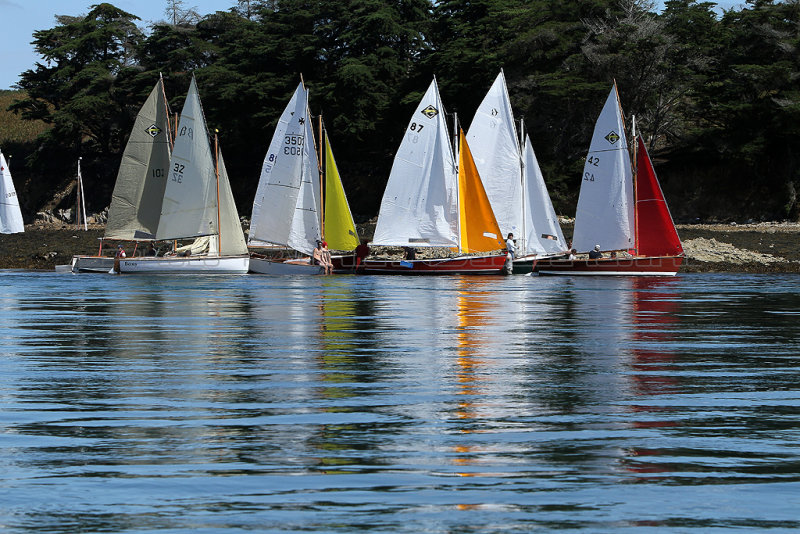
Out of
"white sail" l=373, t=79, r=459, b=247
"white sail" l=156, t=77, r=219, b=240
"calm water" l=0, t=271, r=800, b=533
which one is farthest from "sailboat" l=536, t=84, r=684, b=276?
"calm water" l=0, t=271, r=800, b=533

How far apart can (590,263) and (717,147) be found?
21415mm

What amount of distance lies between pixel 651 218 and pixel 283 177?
1837 cm

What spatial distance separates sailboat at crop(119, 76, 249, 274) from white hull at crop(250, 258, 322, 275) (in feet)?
2.19

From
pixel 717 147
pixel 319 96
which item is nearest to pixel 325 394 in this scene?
pixel 717 147

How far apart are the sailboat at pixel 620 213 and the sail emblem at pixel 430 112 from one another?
7.63 metres

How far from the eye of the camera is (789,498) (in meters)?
8.80

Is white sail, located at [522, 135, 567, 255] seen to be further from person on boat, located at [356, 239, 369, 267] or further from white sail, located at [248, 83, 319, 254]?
white sail, located at [248, 83, 319, 254]

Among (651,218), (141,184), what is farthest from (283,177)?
(651,218)

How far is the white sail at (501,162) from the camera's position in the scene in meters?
57.7

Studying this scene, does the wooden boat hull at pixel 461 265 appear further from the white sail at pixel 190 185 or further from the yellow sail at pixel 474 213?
the white sail at pixel 190 185

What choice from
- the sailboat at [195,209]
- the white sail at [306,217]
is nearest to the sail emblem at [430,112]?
the white sail at [306,217]

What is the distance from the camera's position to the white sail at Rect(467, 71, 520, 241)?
57.7 meters

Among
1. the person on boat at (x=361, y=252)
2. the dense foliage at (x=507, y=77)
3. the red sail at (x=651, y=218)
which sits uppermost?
the dense foliage at (x=507, y=77)

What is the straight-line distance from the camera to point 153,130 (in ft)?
199
